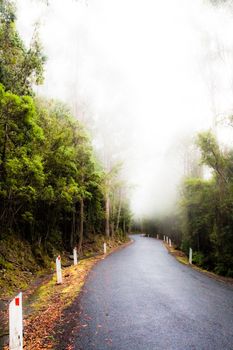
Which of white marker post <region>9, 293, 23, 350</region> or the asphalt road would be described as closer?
white marker post <region>9, 293, 23, 350</region>

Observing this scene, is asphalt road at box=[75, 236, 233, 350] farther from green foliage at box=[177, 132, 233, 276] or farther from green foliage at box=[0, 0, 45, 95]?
green foliage at box=[0, 0, 45, 95]

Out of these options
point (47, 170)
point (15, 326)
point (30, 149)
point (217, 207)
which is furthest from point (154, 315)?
point (217, 207)

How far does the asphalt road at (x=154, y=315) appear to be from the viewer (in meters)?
4.73

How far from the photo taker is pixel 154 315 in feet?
20.2

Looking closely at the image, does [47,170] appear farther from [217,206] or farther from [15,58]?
[217,206]

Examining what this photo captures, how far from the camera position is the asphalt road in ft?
15.5

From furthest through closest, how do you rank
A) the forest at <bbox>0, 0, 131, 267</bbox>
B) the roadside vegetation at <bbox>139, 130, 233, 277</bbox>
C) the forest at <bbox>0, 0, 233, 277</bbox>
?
the roadside vegetation at <bbox>139, 130, 233, 277</bbox>
the forest at <bbox>0, 0, 233, 277</bbox>
the forest at <bbox>0, 0, 131, 267</bbox>

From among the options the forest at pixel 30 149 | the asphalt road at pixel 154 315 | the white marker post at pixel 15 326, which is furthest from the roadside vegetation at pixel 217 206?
the white marker post at pixel 15 326

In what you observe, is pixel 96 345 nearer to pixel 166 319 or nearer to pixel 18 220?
pixel 166 319

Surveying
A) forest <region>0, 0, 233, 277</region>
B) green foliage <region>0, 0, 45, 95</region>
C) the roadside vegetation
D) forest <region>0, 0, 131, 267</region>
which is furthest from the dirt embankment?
green foliage <region>0, 0, 45, 95</region>

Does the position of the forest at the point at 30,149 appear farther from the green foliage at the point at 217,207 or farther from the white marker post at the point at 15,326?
the green foliage at the point at 217,207

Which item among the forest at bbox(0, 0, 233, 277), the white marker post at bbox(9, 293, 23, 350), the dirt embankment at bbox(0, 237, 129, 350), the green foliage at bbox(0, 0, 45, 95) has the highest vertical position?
the green foliage at bbox(0, 0, 45, 95)

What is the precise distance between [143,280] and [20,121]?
7.30 m

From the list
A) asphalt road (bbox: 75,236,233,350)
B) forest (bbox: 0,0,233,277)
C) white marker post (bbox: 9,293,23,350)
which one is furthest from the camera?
forest (bbox: 0,0,233,277)
